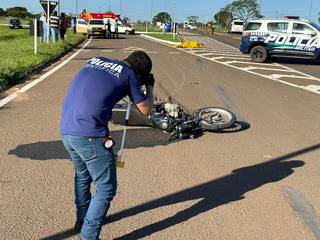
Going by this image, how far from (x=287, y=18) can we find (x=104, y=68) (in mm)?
17201

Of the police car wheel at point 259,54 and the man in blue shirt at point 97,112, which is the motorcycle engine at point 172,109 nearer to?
the man in blue shirt at point 97,112

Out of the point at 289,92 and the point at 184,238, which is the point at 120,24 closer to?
the point at 289,92

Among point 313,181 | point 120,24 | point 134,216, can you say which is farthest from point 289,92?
point 120,24

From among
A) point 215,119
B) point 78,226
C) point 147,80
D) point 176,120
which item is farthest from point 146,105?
point 215,119

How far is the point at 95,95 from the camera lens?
8.96ft

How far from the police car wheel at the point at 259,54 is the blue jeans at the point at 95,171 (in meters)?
16.1

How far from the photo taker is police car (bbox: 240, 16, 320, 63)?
16953 millimetres

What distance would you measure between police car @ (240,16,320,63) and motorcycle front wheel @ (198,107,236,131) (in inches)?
469

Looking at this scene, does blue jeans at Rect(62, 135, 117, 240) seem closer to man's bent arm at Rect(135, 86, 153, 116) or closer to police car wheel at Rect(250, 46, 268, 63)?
man's bent arm at Rect(135, 86, 153, 116)

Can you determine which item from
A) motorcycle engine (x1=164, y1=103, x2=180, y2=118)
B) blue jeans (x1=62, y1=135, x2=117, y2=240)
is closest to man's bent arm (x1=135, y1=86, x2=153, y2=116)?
blue jeans (x1=62, y1=135, x2=117, y2=240)

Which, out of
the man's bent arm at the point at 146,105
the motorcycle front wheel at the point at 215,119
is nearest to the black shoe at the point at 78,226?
the man's bent arm at the point at 146,105

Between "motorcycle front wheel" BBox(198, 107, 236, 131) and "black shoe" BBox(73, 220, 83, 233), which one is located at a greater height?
"motorcycle front wheel" BBox(198, 107, 236, 131)

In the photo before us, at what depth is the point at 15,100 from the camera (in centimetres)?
809

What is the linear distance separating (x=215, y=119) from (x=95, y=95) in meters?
4.26
